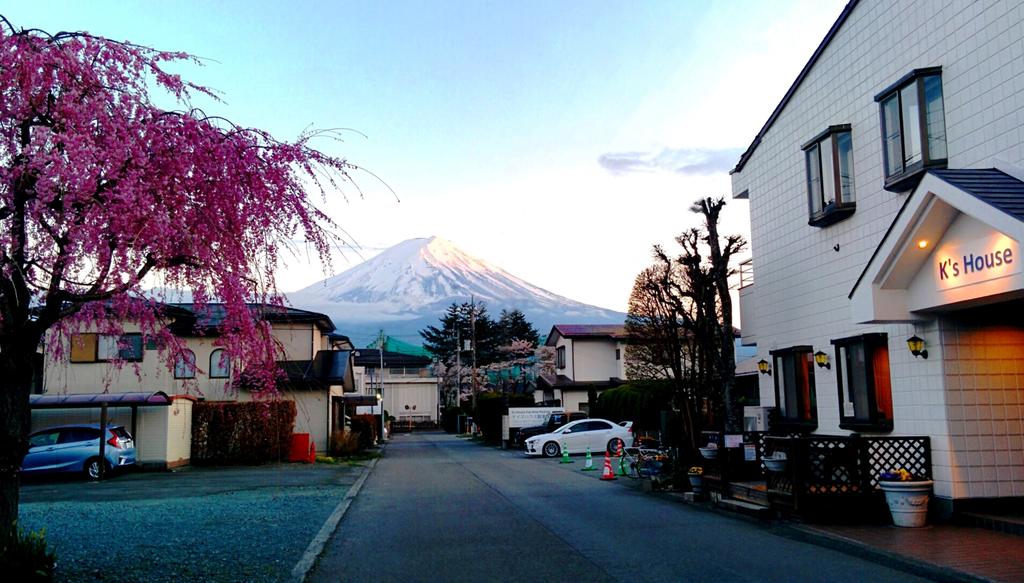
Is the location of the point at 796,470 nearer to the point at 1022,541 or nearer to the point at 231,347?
the point at 1022,541

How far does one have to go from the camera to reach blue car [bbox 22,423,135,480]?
23.4 meters

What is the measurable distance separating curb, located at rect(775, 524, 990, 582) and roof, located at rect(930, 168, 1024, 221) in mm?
3878

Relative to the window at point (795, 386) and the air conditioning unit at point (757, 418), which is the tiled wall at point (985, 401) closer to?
the window at point (795, 386)

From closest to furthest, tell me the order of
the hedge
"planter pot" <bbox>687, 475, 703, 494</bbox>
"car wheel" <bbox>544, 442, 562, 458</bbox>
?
"planter pot" <bbox>687, 475, 703, 494</bbox> < the hedge < "car wheel" <bbox>544, 442, 562, 458</bbox>

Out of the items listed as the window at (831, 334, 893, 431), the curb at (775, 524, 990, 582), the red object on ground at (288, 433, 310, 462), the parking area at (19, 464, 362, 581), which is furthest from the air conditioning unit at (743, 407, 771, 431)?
the red object on ground at (288, 433, 310, 462)

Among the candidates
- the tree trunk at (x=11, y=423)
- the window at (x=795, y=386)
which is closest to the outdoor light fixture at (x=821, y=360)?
the window at (x=795, y=386)

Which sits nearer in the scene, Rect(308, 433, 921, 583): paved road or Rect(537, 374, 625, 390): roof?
Rect(308, 433, 921, 583): paved road

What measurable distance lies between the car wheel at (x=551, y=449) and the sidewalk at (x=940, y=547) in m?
22.3

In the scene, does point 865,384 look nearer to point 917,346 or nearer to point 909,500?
point 917,346

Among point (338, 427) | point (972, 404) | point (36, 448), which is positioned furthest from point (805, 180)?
point (338, 427)

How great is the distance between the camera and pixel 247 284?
25.8 feet

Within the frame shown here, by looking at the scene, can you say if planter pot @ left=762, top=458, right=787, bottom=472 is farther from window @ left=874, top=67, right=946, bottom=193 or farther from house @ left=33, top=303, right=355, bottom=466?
house @ left=33, top=303, right=355, bottom=466

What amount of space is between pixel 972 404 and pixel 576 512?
639cm

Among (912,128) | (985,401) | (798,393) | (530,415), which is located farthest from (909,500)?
(530,415)
